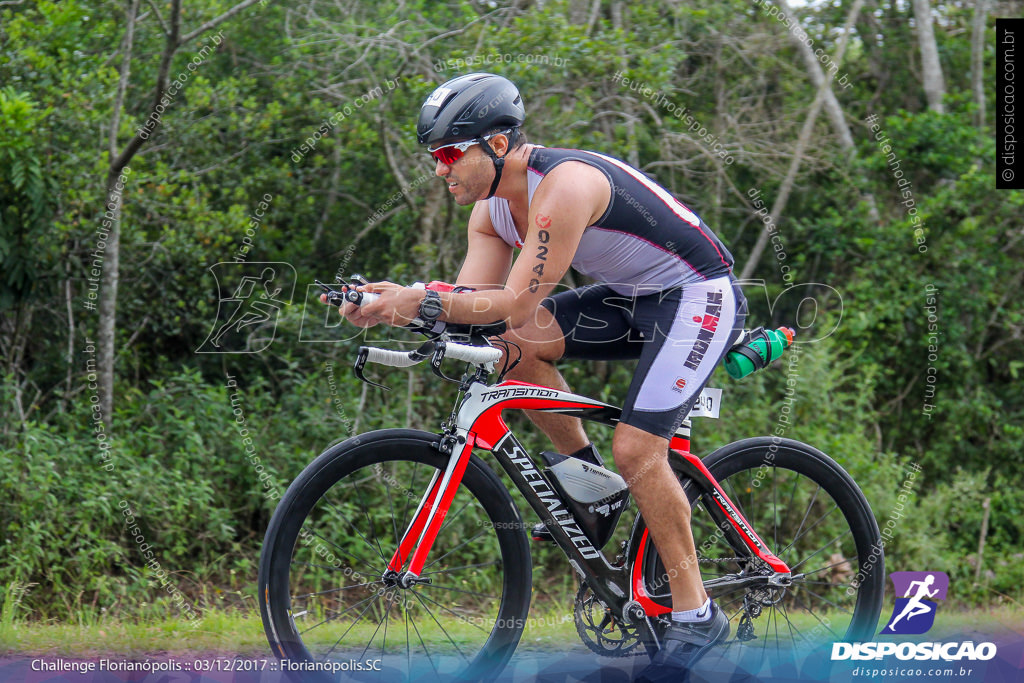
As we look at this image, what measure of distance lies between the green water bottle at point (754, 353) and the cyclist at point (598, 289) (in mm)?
108

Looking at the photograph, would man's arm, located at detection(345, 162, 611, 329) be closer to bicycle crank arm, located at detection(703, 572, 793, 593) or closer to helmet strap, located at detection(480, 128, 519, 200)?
helmet strap, located at detection(480, 128, 519, 200)

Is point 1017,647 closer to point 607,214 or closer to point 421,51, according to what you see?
→ point 607,214

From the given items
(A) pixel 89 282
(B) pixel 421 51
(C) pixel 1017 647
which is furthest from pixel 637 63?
(C) pixel 1017 647

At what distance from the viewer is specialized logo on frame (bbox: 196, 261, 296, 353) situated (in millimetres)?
6445

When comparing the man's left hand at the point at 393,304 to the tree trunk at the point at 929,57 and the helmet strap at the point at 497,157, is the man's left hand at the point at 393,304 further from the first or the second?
the tree trunk at the point at 929,57

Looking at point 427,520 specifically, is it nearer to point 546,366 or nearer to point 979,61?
point 546,366

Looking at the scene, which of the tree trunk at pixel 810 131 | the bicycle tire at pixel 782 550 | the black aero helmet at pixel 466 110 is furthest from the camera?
the tree trunk at pixel 810 131

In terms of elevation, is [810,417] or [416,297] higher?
[416,297]

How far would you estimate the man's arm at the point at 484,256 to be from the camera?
10.7 feet

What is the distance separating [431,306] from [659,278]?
0.87 m

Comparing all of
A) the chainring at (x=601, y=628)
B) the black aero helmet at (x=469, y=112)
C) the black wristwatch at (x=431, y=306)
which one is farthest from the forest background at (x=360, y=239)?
the black aero helmet at (x=469, y=112)

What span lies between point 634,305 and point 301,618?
1577mm

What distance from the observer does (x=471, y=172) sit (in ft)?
9.54

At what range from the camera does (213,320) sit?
21.9 ft
